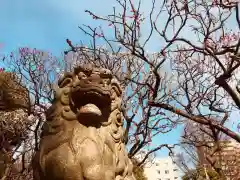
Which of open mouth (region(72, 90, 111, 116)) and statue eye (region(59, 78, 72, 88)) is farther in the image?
statue eye (region(59, 78, 72, 88))

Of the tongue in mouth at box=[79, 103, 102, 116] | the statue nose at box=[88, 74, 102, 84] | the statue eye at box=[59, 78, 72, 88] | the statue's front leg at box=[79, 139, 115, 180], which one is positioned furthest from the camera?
the statue eye at box=[59, 78, 72, 88]

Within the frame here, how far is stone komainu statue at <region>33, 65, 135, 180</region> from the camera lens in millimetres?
3549

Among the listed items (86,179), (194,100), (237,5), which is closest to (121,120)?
(86,179)

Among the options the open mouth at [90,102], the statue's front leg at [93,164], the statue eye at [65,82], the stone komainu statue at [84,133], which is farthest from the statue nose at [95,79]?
the statue's front leg at [93,164]

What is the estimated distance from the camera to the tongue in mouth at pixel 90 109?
374 cm

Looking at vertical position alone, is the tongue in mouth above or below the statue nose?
below

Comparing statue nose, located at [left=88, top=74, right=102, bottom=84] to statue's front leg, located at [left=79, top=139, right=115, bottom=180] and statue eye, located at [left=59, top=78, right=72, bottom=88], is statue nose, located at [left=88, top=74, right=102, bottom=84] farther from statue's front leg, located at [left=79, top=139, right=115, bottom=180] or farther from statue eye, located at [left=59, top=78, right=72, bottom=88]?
statue's front leg, located at [left=79, top=139, right=115, bottom=180]

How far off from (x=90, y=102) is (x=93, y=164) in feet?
2.34

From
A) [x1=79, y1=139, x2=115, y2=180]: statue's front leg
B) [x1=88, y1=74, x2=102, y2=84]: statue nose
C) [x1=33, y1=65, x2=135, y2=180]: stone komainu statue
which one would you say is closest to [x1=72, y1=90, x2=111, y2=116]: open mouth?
[x1=33, y1=65, x2=135, y2=180]: stone komainu statue

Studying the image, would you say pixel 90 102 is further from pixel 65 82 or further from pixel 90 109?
pixel 65 82

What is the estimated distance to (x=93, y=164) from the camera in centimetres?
355

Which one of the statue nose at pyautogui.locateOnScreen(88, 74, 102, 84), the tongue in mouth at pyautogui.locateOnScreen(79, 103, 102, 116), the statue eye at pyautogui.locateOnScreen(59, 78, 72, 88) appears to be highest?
the statue eye at pyautogui.locateOnScreen(59, 78, 72, 88)

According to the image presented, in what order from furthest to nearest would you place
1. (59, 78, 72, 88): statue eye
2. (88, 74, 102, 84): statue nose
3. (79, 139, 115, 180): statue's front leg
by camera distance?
(59, 78, 72, 88): statue eye
(88, 74, 102, 84): statue nose
(79, 139, 115, 180): statue's front leg

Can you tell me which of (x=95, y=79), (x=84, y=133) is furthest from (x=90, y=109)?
(x=95, y=79)
